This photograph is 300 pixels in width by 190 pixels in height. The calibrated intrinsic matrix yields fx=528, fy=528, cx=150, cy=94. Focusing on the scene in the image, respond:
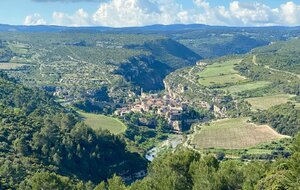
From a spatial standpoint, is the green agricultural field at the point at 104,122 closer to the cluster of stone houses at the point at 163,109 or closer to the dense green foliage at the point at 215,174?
the cluster of stone houses at the point at 163,109

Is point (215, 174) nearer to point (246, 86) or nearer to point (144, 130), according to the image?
point (144, 130)

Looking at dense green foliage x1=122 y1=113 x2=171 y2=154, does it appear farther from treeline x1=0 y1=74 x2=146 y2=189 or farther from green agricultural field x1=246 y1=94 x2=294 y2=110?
green agricultural field x1=246 y1=94 x2=294 y2=110

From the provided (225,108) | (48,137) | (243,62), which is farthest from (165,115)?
(243,62)

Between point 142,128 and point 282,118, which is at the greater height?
point 282,118

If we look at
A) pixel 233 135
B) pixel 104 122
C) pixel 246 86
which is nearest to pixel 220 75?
pixel 246 86

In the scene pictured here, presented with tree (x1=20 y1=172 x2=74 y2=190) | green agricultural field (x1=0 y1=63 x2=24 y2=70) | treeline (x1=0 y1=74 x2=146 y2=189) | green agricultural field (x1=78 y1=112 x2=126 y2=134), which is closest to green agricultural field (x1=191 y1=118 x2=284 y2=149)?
green agricultural field (x1=78 y1=112 x2=126 y2=134)

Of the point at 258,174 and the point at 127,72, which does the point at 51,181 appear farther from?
the point at 127,72
